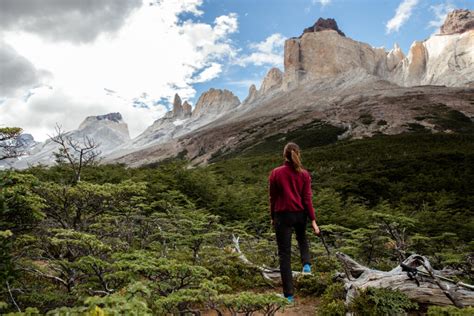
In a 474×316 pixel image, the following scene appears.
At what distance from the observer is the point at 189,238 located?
25.3 ft

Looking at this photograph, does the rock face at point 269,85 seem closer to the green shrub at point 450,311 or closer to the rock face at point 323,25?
the rock face at point 323,25

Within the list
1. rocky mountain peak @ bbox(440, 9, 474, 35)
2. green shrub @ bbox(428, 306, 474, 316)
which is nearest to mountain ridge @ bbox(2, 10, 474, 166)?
rocky mountain peak @ bbox(440, 9, 474, 35)

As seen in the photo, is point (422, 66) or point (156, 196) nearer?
point (156, 196)

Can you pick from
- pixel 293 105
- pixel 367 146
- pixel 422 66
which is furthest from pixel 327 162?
pixel 422 66

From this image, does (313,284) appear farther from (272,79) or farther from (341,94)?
(272,79)

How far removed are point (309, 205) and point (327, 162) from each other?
86.2ft

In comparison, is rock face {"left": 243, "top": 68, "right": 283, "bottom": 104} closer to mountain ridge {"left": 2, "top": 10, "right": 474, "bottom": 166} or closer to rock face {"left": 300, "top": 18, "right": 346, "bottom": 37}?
mountain ridge {"left": 2, "top": 10, "right": 474, "bottom": 166}

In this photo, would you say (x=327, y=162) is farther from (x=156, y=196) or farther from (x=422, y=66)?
(x=422, y=66)

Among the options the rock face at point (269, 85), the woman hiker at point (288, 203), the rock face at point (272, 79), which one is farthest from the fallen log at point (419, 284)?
the rock face at point (272, 79)

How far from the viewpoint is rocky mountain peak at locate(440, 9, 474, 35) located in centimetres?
10450

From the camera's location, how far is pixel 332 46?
11519cm

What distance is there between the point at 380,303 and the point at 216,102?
153462 millimetres

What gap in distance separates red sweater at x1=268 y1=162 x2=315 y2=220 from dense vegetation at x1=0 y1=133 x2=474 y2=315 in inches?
53.0

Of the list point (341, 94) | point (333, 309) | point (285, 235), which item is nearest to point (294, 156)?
point (285, 235)
